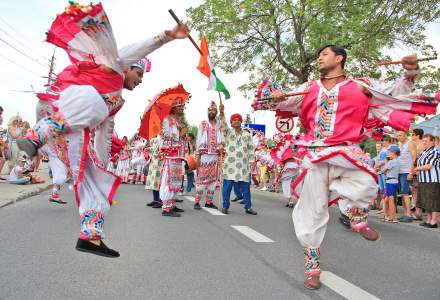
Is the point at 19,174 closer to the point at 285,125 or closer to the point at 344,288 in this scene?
the point at 285,125

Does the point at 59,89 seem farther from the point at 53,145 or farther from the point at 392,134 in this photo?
the point at 392,134

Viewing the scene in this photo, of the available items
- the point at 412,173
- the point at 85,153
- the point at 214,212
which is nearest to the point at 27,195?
the point at 214,212

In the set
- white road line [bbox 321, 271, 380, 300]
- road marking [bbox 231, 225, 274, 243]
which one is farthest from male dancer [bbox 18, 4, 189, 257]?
road marking [bbox 231, 225, 274, 243]

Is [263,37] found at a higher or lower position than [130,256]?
higher

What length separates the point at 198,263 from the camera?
4.14m

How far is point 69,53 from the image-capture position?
126 inches

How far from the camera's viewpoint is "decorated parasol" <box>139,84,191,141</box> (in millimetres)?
7121

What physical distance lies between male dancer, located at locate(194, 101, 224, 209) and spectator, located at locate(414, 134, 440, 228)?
4.01m

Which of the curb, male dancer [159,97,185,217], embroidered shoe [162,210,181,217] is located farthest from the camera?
the curb

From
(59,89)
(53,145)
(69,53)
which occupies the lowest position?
(53,145)

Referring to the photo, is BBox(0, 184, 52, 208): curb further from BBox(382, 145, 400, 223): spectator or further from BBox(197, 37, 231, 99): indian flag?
BBox(382, 145, 400, 223): spectator

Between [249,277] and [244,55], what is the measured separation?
20881mm

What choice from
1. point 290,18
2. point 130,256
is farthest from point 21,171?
point 290,18

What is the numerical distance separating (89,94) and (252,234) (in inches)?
141
